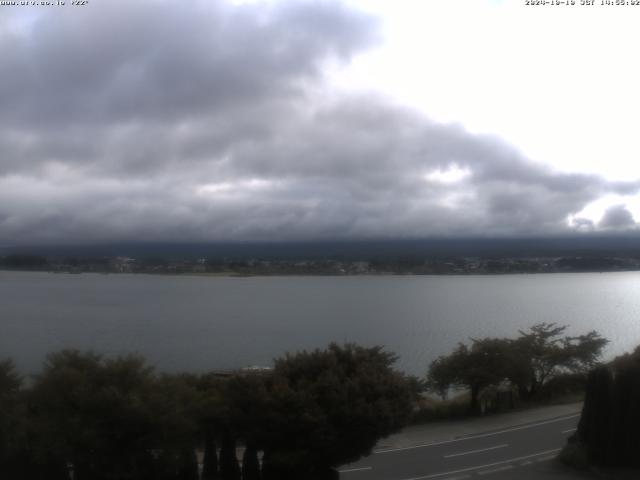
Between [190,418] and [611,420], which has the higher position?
[190,418]

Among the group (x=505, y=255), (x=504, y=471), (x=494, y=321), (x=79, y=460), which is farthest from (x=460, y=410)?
(x=505, y=255)

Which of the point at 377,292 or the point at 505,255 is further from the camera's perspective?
the point at 505,255

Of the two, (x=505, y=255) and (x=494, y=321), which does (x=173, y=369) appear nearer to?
(x=494, y=321)

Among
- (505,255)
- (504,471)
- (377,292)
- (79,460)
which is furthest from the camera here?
(505,255)

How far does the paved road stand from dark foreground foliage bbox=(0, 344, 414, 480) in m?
3.00

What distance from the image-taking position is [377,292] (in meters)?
113

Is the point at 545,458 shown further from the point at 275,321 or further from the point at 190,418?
the point at 275,321

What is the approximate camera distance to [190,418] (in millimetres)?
14242

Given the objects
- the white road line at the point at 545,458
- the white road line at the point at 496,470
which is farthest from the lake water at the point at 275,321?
the white road line at the point at 496,470

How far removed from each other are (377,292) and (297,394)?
326ft

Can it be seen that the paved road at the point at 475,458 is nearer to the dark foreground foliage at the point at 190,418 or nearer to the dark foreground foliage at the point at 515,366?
the dark foreground foliage at the point at 190,418

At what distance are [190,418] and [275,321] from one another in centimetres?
5344

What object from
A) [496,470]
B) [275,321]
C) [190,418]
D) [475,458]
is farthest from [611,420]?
[275,321]

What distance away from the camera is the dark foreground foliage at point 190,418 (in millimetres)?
13320
